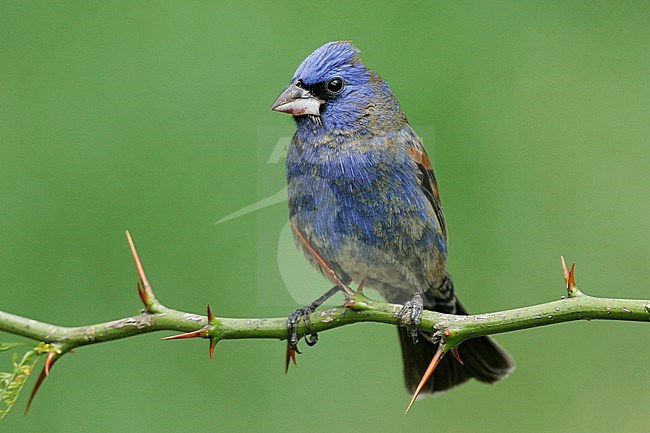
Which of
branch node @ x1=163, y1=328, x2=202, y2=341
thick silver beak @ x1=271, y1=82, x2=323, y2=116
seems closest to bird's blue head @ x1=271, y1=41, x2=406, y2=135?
thick silver beak @ x1=271, y1=82, x2=323, y2=116

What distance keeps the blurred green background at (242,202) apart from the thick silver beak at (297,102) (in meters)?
1.32

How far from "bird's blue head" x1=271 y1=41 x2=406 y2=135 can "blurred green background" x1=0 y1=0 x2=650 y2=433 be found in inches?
40.3

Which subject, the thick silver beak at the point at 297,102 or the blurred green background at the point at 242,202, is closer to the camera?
the thick silver beak at the point at 297,102

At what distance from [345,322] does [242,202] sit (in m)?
2.80

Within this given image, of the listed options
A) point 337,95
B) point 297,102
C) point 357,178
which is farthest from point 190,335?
point 337,95

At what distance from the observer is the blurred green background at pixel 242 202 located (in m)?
6.00

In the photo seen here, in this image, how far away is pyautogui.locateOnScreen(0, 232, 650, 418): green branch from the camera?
9.75 ft

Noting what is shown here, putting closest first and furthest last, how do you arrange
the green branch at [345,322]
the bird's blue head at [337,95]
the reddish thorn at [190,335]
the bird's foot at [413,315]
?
1. the green branch at [345,322]
2. the reddish thorn at [190,335]
3. the bird's foot at [413,315]
4. the bird's blue head at [337,95]

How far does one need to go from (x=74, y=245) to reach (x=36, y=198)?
15.5 inches

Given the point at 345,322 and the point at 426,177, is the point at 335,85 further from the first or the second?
the point at 345,322

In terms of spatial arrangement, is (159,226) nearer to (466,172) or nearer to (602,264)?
(466,172)

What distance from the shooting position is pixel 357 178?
4.47 m

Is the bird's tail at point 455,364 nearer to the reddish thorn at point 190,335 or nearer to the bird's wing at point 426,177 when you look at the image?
the bird's wing at point 426,177

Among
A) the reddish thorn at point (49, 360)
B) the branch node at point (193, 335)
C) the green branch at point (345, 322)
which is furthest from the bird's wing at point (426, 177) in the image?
the reddish thorn at point (49, 360)
